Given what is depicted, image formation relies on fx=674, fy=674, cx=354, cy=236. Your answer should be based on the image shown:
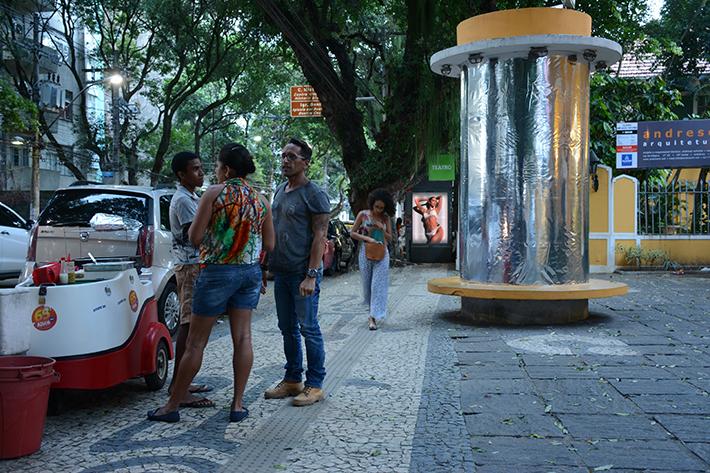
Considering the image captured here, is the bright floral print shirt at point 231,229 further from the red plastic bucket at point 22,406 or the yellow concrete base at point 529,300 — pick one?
the yellow concrete base at point 529,300

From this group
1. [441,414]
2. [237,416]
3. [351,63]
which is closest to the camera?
[237,416]

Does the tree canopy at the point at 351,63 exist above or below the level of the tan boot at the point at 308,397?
above

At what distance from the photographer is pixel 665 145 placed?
629 inches

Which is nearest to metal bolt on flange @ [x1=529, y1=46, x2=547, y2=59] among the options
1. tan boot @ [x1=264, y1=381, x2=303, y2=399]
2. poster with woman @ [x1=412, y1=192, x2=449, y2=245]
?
tan boot @ [x1=264, y1=381, x2=303, y2=399]

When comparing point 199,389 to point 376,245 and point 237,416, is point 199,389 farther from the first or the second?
point 376,245

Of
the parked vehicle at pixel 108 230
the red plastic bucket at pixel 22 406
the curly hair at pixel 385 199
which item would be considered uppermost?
the curly hair at pixel 385 199

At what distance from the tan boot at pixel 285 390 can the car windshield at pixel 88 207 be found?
3.39 metres

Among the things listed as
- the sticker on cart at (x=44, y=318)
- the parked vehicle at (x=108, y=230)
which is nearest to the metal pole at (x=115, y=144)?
the parked vehicle at (x=108, y=230)

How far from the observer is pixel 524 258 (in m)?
8.29

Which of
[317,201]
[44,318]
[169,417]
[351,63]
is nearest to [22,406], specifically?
[44,318]

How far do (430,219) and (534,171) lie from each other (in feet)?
47.3

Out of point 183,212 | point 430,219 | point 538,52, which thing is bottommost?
point 183,212

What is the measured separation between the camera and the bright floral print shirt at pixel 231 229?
4.21m

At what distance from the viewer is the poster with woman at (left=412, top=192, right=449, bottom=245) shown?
22625mm
